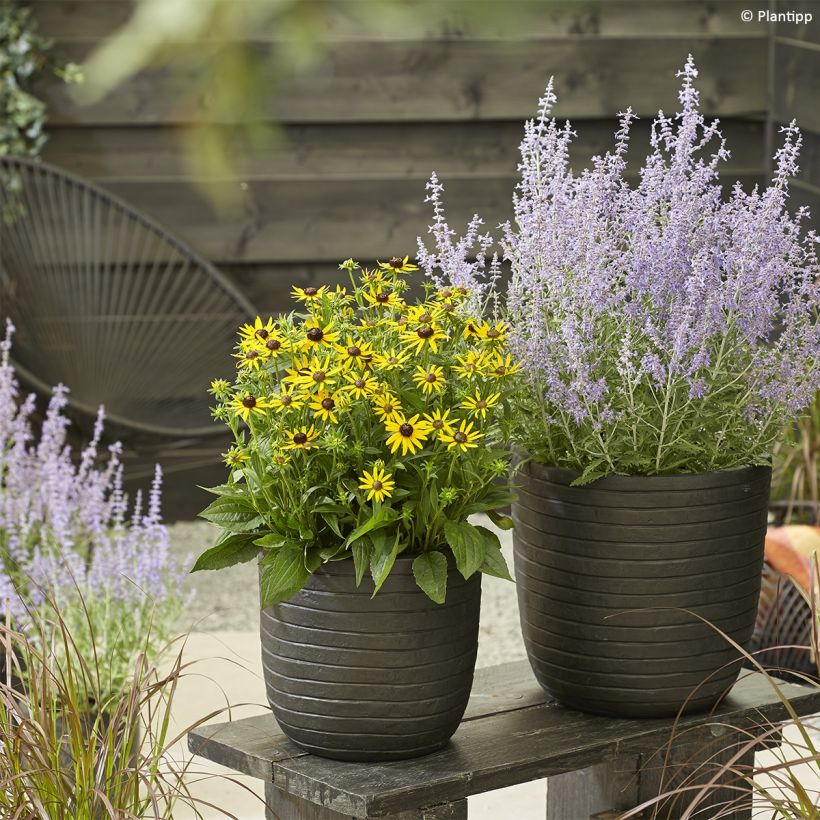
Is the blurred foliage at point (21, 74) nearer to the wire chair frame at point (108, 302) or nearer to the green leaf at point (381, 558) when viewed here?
the wire chair frame at point (108, 302)

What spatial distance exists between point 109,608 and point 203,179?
2202 mm

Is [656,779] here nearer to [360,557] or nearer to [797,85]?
[360,557]

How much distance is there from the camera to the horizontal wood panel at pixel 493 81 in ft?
13.7

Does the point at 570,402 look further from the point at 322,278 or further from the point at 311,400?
the point at 322,278

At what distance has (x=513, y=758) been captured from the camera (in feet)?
4.29

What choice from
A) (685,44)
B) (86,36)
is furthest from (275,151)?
(685,44)

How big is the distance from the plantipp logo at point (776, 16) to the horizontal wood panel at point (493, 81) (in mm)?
66

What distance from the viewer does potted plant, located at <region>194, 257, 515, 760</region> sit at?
1.22m

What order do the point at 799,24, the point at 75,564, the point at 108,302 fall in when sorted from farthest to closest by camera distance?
the point at 108,302
the point at 799,24
the point at 75,564

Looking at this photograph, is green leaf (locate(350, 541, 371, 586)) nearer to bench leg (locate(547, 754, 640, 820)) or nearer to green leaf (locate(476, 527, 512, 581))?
green leaf (locate(476, 527, 512, 581))

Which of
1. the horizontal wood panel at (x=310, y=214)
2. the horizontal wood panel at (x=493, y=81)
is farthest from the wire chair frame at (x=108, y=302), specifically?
the horizontal wood panel at (x=493, y=81)

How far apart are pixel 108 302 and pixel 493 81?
1.40 meters

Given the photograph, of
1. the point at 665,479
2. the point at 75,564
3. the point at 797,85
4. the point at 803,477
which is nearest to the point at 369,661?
the point at 665,479

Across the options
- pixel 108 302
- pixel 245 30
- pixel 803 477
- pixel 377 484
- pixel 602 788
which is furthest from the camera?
pixel 108 302
